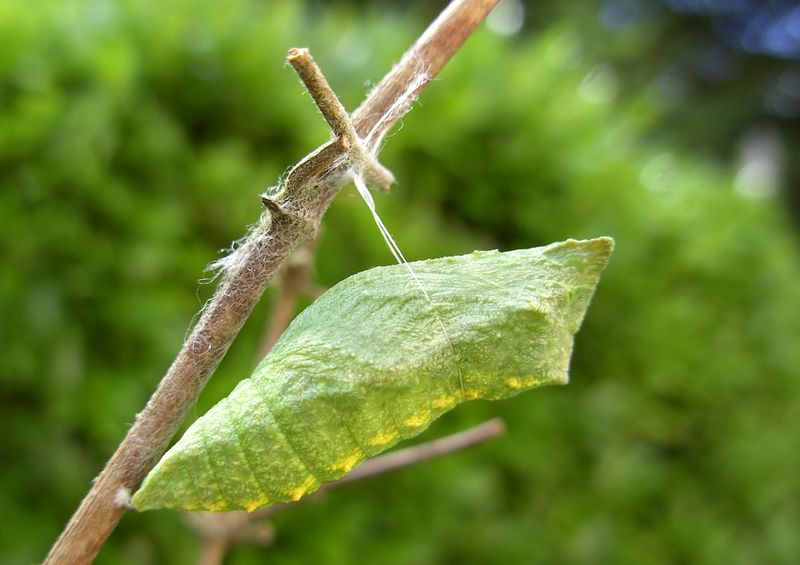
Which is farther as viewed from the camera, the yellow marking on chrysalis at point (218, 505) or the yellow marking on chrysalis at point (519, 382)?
the yellow marking on chrysalis at point (519, 382)

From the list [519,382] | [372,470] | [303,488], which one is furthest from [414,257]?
[303,488]

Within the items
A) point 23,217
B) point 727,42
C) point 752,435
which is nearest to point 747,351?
point 752,435

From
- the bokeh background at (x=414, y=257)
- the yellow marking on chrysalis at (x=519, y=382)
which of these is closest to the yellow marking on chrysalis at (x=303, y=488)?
the yellow marking on chrysalis at (x=519, y=382)

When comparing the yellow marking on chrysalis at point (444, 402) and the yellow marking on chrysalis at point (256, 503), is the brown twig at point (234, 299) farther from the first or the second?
the yellow marking on chrysalis at point (444, 402)

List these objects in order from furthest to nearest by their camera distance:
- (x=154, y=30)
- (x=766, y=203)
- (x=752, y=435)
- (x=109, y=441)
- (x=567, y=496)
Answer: (x=766, y=203) → (x=752, y=435) → (x=567, y=496) → (x=154, y=30) → (x=109, y=441)

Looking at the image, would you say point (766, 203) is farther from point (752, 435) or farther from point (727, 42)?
point (727, 42)

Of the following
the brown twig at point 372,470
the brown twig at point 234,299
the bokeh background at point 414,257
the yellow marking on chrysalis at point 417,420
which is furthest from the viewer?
the bokeh background at point 414,257

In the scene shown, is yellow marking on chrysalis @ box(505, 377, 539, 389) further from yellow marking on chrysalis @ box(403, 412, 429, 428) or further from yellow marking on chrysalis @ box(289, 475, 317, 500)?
yellow marking on chrysalis @ box(289, 475, 317, 500)

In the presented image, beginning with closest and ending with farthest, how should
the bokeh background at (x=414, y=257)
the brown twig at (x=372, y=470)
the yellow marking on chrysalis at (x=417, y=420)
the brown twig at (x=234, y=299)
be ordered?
the brown twig at (x=234, y=299)
the yellow marking on chrysalis at (x=417, y=420)
the brown twig at (x=372, y=470)
the bokeh background at (x=414, y=257)
